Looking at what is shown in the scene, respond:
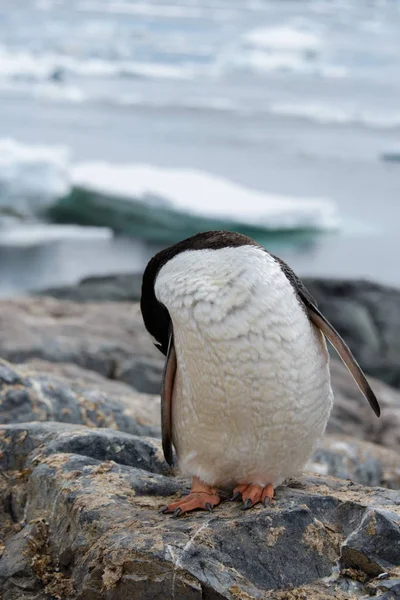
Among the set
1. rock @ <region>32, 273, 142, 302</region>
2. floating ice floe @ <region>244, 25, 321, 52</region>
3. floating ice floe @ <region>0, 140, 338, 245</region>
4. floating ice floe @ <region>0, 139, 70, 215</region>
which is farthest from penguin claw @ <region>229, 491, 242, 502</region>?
floating ice floe @ <region>244, 25, 321, 52</region>

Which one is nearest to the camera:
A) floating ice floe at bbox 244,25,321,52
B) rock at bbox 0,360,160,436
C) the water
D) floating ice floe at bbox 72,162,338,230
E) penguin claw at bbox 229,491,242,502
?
penguin claw at bbox 229,491,242,502

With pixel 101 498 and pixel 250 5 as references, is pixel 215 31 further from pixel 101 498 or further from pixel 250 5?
pixel 101 498

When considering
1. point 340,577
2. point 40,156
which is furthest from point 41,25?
point 340,577

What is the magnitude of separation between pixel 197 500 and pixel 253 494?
0.15 m

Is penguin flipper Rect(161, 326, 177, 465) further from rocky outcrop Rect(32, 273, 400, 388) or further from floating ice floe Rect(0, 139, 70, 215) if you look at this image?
floating ice floe Rect(0, 139, 70, 215)

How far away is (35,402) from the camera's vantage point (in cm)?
342

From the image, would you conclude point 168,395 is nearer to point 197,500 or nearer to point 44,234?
point 197,500

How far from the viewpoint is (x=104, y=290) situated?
8125mm

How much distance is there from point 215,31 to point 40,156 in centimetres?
1308

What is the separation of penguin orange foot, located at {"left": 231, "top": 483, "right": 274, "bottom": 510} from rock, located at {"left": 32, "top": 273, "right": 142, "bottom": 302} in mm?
5306

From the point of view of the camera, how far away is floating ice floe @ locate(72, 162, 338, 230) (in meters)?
10.7

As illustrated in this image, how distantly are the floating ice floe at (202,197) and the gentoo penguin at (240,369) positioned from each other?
8.00 metres

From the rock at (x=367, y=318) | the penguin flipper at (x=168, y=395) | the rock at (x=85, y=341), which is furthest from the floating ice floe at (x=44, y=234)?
the penguin flipper at (x=168, y=395)

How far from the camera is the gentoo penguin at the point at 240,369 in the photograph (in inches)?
95.3
